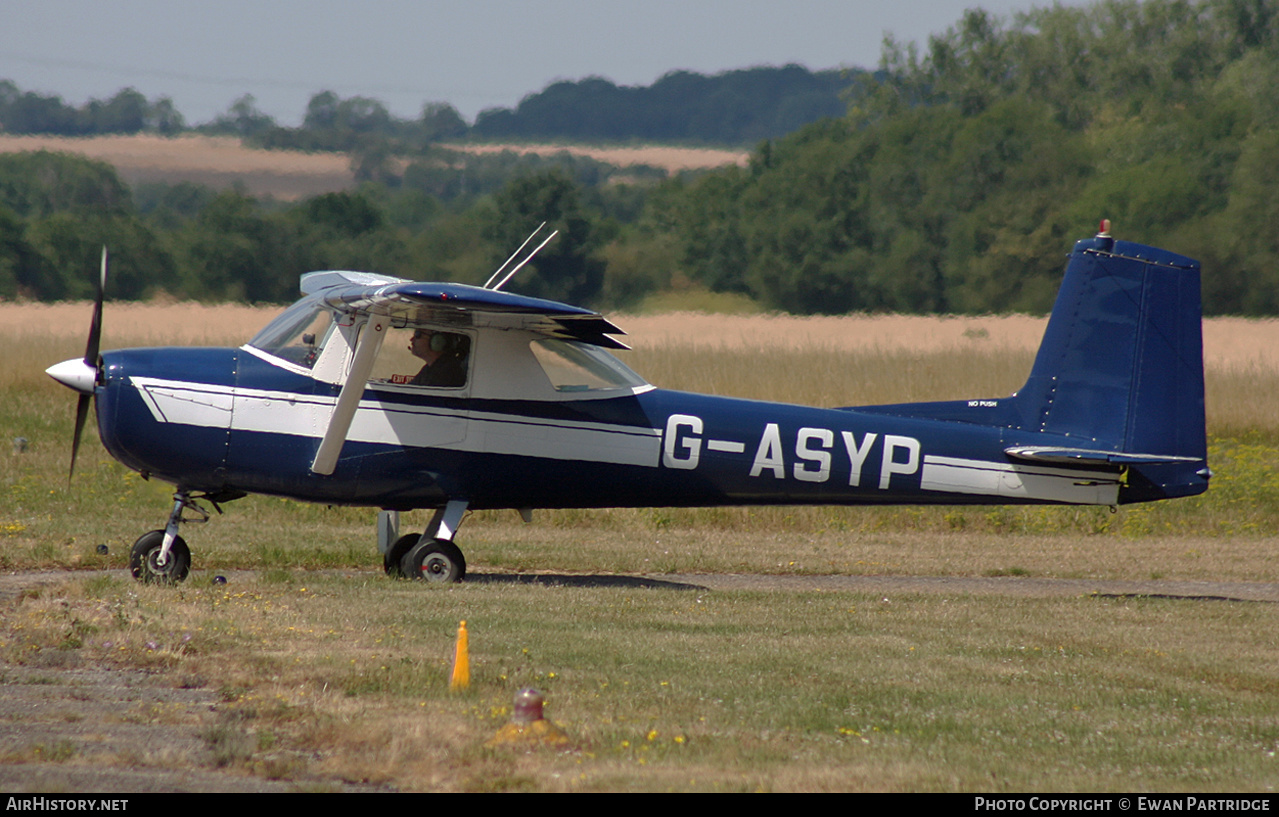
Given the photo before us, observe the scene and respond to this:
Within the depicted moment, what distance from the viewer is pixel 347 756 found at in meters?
5.39

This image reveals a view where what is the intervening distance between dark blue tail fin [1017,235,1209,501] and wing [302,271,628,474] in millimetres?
3916

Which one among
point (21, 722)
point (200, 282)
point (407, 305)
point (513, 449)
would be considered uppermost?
point (200, 282)

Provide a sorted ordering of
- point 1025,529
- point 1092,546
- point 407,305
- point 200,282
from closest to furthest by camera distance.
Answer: point 407,305, point 1092,546, point 1025,529, point 200,282

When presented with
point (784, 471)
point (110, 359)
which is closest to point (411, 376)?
point (110, 359)

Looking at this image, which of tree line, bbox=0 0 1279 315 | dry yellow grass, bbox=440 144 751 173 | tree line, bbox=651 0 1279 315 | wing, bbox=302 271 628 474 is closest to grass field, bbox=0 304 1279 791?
wing, bbox=302 271 628 474

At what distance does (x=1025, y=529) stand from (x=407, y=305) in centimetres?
900

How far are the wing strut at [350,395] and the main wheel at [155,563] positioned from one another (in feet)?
3.83

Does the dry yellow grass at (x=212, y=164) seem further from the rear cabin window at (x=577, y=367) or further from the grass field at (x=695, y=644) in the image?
the rear cabin window at (x=577, y=367)

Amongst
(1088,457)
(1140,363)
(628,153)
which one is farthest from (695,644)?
(628,153)

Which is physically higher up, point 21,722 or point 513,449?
point 513,449

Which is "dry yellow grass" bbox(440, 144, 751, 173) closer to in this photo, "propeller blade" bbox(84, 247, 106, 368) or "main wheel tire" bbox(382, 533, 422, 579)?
"main wheel tire" bbox(382, 533, 422, 579)

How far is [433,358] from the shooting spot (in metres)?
10.5

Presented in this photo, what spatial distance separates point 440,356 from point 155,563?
263cm
